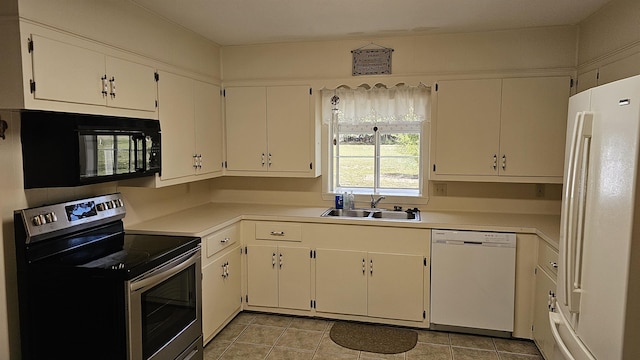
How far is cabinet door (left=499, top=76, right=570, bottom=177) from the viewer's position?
10.8ft

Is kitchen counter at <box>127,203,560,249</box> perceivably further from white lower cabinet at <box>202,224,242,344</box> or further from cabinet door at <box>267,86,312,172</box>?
cabinet door at <box>267,86,312,172</box>

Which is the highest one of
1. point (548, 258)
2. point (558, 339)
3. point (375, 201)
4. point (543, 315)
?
point (375, 201)

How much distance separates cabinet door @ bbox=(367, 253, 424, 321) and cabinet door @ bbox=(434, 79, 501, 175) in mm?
818

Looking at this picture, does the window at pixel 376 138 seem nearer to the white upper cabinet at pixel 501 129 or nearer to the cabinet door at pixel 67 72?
the white upper cabinet at pixel 501 129

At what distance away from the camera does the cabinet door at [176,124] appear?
118 inches

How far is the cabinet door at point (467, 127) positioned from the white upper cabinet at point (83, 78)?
2215mm

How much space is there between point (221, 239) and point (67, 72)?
60.5 inches

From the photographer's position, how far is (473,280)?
3209 millimetres

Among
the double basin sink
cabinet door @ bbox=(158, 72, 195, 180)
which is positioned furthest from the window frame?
cabinet door @ bbox=(158, 72, 195, 180)

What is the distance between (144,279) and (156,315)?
0.28 meters

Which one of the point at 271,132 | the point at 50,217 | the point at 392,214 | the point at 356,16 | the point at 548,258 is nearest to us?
the point at 50,217

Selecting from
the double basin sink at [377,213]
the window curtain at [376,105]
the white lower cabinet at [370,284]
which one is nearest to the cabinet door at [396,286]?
the white lower cabinet at [370,284]

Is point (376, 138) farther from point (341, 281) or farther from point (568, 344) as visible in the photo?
point (568, 344)

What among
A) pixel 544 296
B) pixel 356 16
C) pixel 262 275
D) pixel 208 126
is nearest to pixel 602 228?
pixel 544 296
